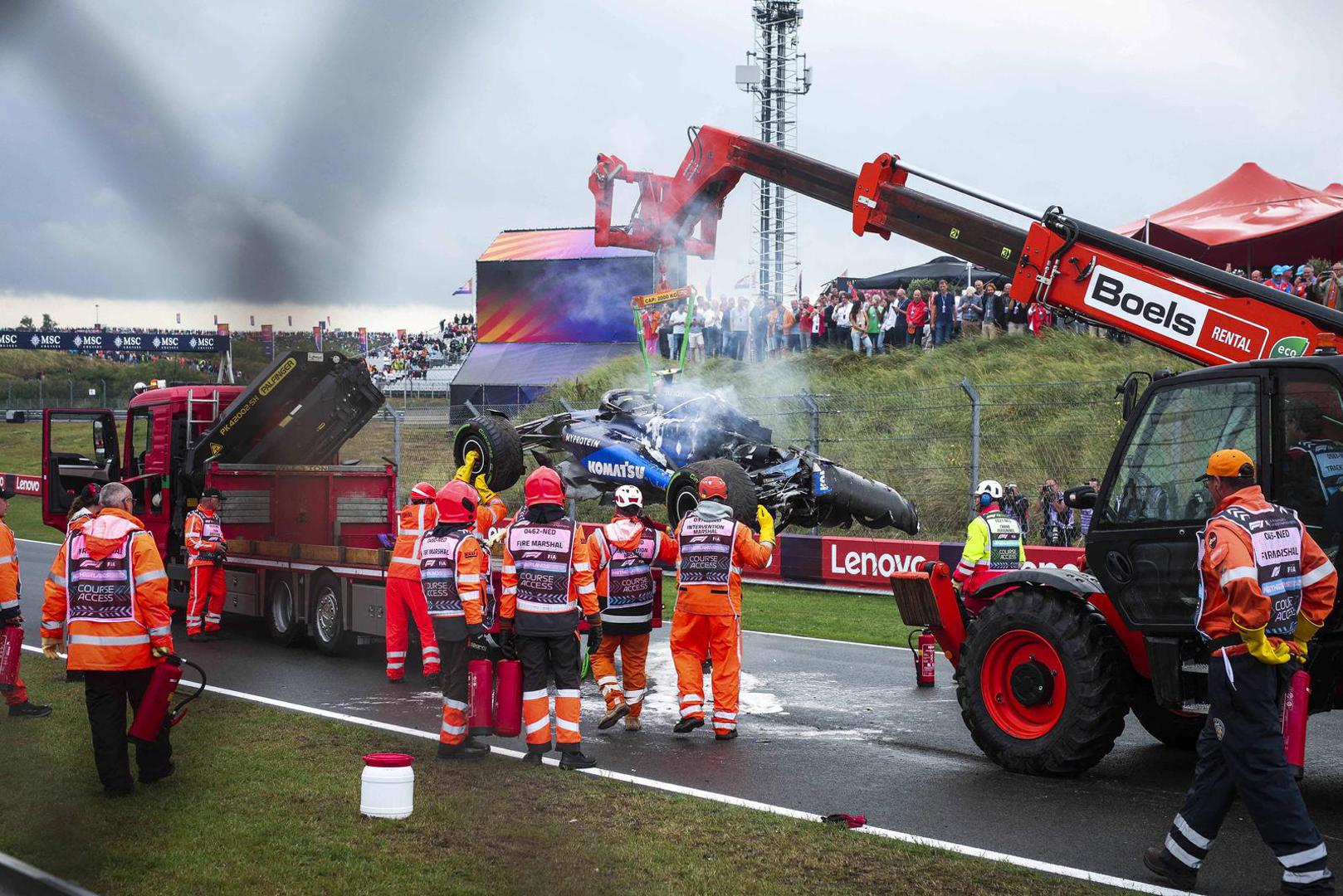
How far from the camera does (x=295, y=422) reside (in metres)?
14.2

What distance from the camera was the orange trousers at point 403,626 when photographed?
37.6 ft

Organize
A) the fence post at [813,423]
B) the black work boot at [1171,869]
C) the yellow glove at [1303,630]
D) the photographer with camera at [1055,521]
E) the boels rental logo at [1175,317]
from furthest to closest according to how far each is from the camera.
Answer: the fence post at [813,423] < the photographer with camera at [1055,521] < the boels rental logo at [1175,317] < the yellow glove at [1303,630] < the black work boot at [1171,869]

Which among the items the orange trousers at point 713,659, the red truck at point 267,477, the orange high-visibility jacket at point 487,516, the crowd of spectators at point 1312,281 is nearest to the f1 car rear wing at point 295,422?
the red truck at point 267,477

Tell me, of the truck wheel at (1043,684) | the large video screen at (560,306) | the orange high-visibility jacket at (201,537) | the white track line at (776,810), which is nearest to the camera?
the white track line at (776,810)

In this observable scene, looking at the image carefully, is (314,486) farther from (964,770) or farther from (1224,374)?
(1224,374)

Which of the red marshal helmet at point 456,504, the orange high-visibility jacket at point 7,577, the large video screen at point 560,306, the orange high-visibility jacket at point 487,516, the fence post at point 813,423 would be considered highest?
the large video screen at point 560,306

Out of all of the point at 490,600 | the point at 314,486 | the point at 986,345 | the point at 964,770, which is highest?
the point at 986,345

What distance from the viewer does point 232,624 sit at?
50.3 ft

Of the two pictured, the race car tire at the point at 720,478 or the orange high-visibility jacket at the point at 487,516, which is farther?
the race car tire at the point at 720,478

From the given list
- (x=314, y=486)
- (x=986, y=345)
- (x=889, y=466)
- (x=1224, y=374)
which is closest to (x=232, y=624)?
(x=314, y=486)

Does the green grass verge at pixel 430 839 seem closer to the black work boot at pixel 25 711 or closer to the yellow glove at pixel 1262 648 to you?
the yellow glove at pixel 1262 648

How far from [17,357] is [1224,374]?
6133 millimetres

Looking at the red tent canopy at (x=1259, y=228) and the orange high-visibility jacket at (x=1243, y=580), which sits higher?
the red tent canopy at (x=1259, y=228)

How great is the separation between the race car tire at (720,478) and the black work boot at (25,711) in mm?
6464
